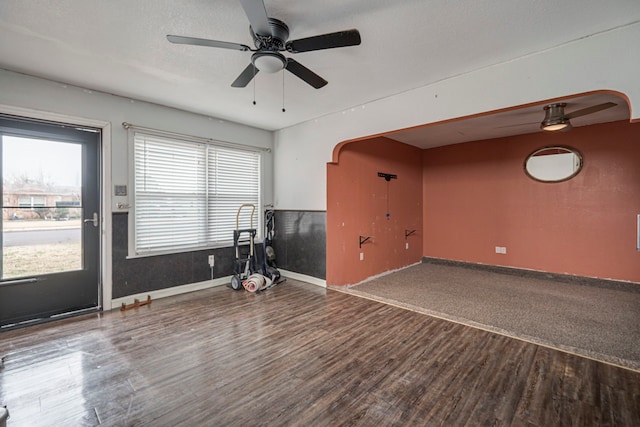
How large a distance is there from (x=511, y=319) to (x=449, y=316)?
26.3 inches

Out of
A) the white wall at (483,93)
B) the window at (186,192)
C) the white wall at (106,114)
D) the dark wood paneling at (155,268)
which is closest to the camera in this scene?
the white wall at (483,93)

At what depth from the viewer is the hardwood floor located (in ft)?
5.83

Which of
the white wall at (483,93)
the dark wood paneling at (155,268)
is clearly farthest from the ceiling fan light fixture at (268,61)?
the dark wood paneling at (155,268)

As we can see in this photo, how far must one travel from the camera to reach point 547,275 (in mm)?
4902

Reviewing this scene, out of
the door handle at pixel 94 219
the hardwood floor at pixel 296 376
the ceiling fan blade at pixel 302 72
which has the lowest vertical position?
the hardwood floor at pixel 296 376

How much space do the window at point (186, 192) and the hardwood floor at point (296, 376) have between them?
1226mm

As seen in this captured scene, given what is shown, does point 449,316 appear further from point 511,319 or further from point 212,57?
point 212,57

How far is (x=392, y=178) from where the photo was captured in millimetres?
5410

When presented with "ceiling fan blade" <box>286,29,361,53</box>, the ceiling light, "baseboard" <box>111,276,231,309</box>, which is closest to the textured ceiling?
"ceiling fan blade" <box>286,29,361,53</box>

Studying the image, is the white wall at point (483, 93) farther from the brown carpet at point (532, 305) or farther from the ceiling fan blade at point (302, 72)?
the brown carpet at point (532, 305)

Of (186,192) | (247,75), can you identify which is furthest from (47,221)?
(247,75)

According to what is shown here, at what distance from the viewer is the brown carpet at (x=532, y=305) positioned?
2672mm

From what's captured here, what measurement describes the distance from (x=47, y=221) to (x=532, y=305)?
6001 millimetres

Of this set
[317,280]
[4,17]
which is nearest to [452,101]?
[317,280]
